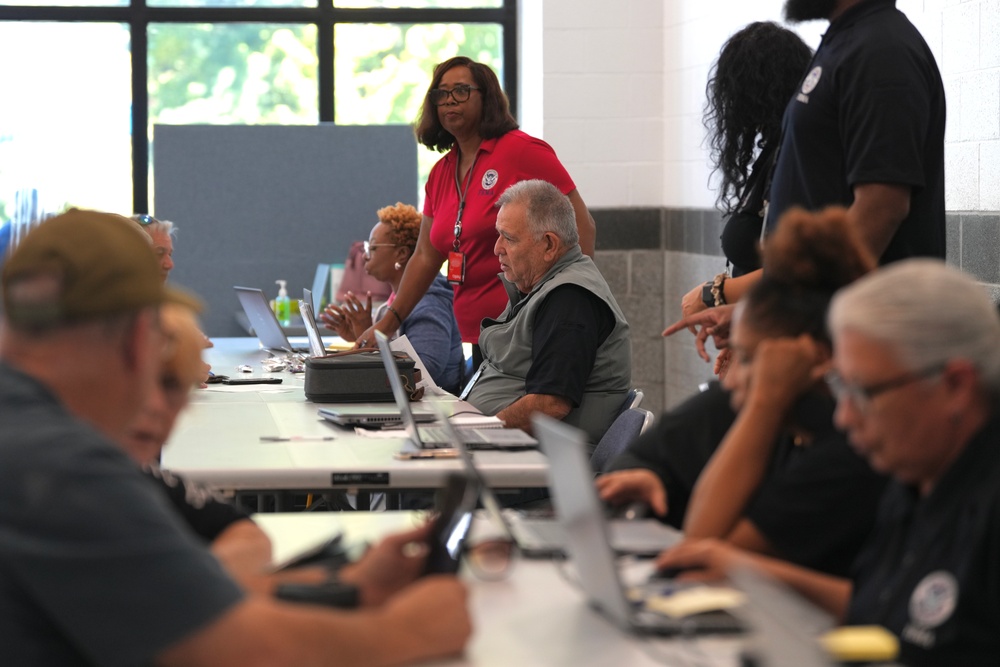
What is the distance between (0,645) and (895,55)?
202 cm

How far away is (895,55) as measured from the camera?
8.15 feet

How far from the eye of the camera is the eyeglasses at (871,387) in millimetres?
1312

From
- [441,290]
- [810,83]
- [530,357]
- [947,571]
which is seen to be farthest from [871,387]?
[441,290]

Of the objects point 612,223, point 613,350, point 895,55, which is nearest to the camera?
point 895,55

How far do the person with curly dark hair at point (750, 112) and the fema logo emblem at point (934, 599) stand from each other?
189 centimetres

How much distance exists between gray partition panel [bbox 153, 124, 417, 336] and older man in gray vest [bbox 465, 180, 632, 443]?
10.4 feet

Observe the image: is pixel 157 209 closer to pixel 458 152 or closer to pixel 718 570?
pixel 458 152

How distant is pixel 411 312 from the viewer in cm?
457

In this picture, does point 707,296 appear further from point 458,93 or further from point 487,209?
point 458,93

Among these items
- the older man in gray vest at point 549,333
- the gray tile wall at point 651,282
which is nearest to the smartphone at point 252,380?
the older man in gray vest at point 549,333

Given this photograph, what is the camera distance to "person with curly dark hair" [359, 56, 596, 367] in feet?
14.6

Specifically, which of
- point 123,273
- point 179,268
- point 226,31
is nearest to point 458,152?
point 179,268

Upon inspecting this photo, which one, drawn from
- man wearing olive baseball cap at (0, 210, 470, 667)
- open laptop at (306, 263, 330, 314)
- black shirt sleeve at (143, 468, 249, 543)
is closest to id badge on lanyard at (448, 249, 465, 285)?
open laptop at (306, 263, 330, 314)

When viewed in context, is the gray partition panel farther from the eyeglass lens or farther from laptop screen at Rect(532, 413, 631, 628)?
laptop screen at Rect(532, 413, 631, 628)
